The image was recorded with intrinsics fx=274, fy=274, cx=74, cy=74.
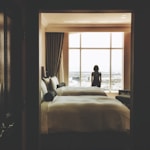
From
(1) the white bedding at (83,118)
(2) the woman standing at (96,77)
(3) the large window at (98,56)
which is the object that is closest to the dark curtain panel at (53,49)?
(3) the large window at (98,56)

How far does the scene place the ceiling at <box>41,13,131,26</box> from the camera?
751 centimetres

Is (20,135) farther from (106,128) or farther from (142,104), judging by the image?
(106,128)

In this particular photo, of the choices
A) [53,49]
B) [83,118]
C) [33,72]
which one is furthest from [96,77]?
[33,72]

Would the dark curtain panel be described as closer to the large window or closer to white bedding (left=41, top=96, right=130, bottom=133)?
the large window

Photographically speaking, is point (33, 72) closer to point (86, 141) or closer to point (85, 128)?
point (85, 128)

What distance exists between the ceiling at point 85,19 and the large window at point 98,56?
1178 mm

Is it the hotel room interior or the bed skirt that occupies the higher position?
the hotel room interior

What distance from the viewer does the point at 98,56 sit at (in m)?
10.2

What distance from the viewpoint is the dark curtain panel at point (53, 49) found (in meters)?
9.31

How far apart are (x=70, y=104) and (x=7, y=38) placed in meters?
2.71

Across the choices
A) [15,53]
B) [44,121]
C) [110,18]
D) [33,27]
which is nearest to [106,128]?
[44,121]

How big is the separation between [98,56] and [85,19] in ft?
7.70

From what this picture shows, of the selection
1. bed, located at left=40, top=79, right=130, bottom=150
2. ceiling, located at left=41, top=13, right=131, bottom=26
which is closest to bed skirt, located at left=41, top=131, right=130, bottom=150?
bed, located at left=40, top=79, right=130, bottom=150

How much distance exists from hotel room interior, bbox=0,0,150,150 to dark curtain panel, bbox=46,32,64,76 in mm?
5141
